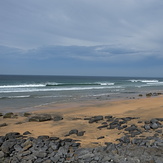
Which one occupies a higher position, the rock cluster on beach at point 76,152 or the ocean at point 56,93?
the ocean at point 56,93

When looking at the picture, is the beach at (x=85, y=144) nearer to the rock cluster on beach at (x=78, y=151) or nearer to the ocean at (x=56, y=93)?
the rock cluster on beach at (x=78, y=151)

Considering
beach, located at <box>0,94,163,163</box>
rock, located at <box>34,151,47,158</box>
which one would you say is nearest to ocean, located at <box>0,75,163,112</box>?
beach, located at <box>0,94,163,163</box>

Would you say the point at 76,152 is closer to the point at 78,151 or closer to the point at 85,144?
the point at 78,151

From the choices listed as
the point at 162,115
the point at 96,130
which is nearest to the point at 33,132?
the point at 96,130

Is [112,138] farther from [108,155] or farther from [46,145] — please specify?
[46,145]

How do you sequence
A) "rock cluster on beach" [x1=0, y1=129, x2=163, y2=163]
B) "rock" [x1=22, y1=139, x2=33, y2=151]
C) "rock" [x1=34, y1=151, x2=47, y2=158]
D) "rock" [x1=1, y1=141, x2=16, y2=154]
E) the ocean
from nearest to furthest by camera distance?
"rock cluster on beach" [x1=0, y1=129, x2=163, y2=163] < "rock" [x1=34, y1=151, x2=47, y2=158] < "rock" [x1=1, y1=141, x2=16, y2=154] < "rock" [x1=22, y1=139, x2=33, y2=151] < the ocean

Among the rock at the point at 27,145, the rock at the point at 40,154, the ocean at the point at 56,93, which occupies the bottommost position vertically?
the rock at the point at 40,154

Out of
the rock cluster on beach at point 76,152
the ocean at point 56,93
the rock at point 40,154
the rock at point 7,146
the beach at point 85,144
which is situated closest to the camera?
the rock cluster on beach at point 76,152

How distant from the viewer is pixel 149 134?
7359mm

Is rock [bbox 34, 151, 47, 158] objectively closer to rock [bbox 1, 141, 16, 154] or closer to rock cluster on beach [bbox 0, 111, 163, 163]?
rock cluster on beach [bbox 0, 111, 163, 163]

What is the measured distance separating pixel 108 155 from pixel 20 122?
628 centimetres

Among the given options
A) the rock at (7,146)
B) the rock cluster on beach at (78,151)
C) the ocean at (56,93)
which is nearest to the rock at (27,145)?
the rock cluster on beach at (78,151)

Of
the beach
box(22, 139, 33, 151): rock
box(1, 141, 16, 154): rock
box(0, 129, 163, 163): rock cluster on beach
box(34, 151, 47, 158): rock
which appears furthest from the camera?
box(22, 139, 33, 151): rock

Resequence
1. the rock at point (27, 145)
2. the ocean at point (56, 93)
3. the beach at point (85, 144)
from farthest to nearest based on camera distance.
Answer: the ocean at point (56, 93) → the rock at point (27, 145) → the beach at point (85, 144)
